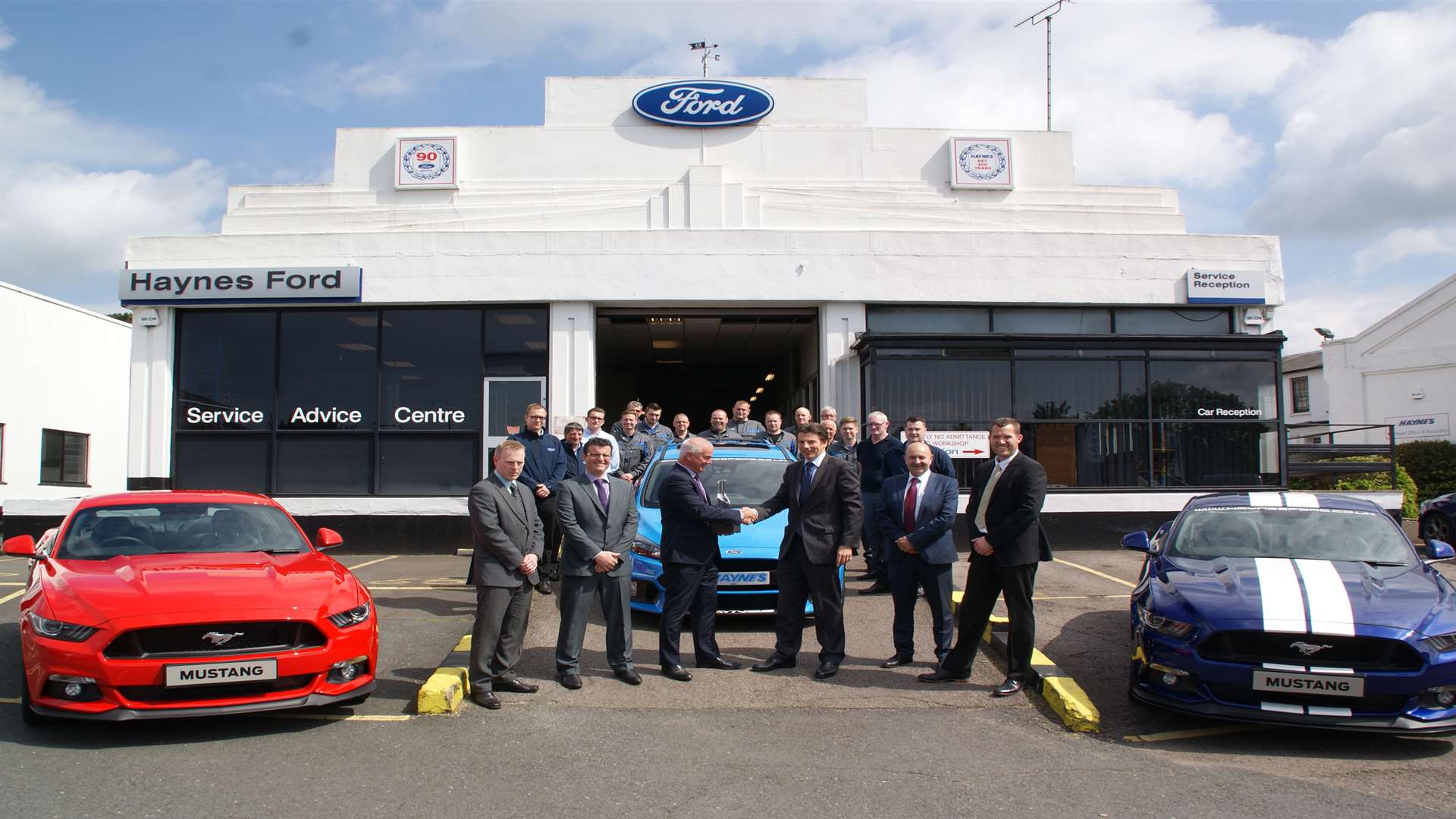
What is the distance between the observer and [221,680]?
5.38 meters

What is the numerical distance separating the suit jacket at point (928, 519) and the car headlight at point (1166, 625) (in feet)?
4.75

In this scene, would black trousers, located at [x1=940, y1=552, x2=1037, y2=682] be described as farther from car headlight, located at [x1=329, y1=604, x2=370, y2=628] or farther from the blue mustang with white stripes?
car headlight, located at [x1=329, y1=604, x2=370, y2=628]

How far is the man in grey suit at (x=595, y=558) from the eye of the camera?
6.66 metres

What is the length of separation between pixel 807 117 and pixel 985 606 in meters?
12.1

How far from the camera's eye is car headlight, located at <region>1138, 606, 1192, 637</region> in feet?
19.2

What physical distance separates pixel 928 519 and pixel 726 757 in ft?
8.64

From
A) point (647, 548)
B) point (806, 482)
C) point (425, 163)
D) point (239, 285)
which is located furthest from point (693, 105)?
point (806, 482)

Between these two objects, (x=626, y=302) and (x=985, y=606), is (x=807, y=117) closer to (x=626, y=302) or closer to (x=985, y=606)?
(x=626, y=302)

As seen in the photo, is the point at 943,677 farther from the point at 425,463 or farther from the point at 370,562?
the point at 425,463

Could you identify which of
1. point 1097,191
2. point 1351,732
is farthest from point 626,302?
point 1351,732

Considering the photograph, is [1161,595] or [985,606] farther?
[985,606]

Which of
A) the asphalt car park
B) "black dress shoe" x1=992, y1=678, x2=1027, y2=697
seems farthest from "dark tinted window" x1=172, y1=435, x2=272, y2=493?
"black dress shoe" x1=992, y1=678, x2=1027, y2=697

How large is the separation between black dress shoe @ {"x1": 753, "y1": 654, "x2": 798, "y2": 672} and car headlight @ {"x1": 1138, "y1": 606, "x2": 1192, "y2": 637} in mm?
2556

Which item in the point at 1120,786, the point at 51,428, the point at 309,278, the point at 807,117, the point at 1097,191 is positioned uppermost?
the point at 807,117
